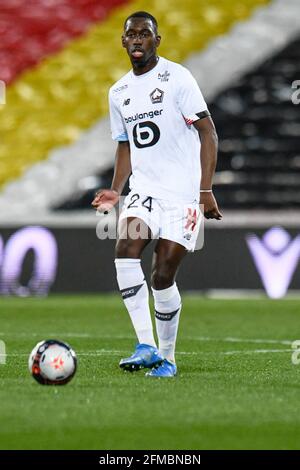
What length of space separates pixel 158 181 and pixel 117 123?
489 mm

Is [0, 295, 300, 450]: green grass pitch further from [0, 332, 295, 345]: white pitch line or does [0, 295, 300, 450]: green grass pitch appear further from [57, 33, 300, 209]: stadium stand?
[57, 33, 300, 209]: stadium stand

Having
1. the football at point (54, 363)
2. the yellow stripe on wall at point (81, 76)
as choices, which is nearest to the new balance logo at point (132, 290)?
the football at point (54, 363)

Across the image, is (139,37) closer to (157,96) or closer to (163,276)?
(157,96)

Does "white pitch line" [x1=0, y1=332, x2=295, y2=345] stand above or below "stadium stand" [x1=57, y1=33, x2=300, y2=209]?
below

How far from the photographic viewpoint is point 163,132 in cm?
671

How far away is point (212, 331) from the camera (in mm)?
10180

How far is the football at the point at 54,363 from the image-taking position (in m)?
5.79

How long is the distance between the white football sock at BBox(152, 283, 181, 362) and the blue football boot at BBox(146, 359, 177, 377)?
0.27 m

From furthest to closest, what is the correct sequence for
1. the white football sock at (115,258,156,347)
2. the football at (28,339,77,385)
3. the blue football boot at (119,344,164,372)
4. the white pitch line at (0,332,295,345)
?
the white pitch line at (0,332,295,345) → the white football sock at (115,258,156,347) → the blue football boot at (119,344,164,372) → the football at (28,339,77,385)

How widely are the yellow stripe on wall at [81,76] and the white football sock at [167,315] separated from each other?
11.6 metres

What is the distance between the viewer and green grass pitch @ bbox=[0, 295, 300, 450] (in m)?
4.57

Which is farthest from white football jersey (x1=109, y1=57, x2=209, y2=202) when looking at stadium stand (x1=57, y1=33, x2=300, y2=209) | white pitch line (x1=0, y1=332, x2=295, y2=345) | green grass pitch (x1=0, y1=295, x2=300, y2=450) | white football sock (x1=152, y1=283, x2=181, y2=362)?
stadium stand (x1=57, y1=33, x2=300, y2=209)

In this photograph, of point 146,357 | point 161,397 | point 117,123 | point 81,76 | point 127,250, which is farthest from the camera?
point 81,76

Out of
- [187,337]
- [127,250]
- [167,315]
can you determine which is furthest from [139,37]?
[187,337]
